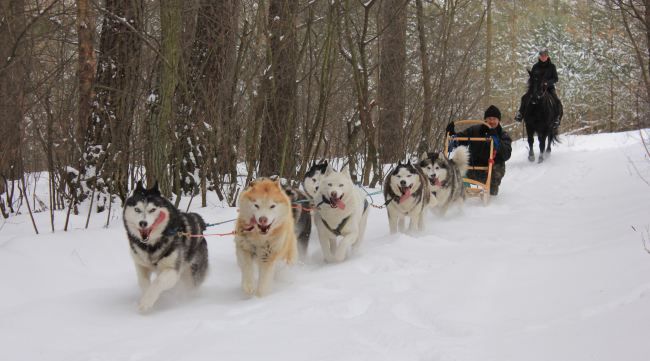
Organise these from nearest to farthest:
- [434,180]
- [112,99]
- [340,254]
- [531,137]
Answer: [340,254], [112,99], [434,180], [531,137]

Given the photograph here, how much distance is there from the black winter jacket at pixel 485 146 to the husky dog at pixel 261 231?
5.17 meters

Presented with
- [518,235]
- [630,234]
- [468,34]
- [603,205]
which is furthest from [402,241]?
[468,34]

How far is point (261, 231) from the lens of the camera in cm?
399

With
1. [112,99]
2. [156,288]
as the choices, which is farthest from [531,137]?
[156,288]

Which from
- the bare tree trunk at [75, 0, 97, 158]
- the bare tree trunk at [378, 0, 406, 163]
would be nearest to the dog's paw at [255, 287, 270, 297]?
the bare tree trunk at [75, 0, 97, 158]

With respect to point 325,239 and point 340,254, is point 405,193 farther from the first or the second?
point 340,254

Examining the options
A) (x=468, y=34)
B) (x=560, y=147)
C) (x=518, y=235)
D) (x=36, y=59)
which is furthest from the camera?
(x=560, y=147)

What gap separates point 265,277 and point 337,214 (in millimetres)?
1218

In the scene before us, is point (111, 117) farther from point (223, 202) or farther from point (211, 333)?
point (211, 333)

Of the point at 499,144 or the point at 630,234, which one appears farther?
the point at 499,144

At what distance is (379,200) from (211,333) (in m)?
5.46

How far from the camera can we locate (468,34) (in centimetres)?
1006

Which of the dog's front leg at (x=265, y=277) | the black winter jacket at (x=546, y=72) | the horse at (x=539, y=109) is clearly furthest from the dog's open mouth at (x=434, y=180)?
the black winter jacket at (x=546, y=72)

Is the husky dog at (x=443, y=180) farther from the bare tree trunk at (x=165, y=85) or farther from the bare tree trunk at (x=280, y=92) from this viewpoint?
the bare tree trunk at (x=165, y=85)
